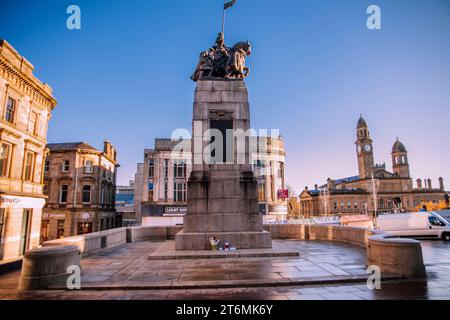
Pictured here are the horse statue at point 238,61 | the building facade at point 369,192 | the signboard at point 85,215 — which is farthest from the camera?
the building facade at point 369,192

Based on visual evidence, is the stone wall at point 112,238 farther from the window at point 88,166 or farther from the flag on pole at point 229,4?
the window at point 88,166

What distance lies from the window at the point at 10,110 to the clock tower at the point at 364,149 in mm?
122873

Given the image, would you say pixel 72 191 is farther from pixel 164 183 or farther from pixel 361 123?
pixel 361 123

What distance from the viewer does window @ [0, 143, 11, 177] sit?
808 inches

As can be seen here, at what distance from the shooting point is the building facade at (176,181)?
44.9 metres

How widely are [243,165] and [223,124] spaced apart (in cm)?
229

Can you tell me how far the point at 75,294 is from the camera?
20.8ft

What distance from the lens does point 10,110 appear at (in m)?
21.4

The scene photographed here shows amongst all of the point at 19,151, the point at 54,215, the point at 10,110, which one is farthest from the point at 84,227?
Answer: the point at 10,110

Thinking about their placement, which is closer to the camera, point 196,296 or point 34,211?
point 196,296

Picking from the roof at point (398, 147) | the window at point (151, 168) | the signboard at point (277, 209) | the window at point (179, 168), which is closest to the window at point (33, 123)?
the window at point (151, 168)
